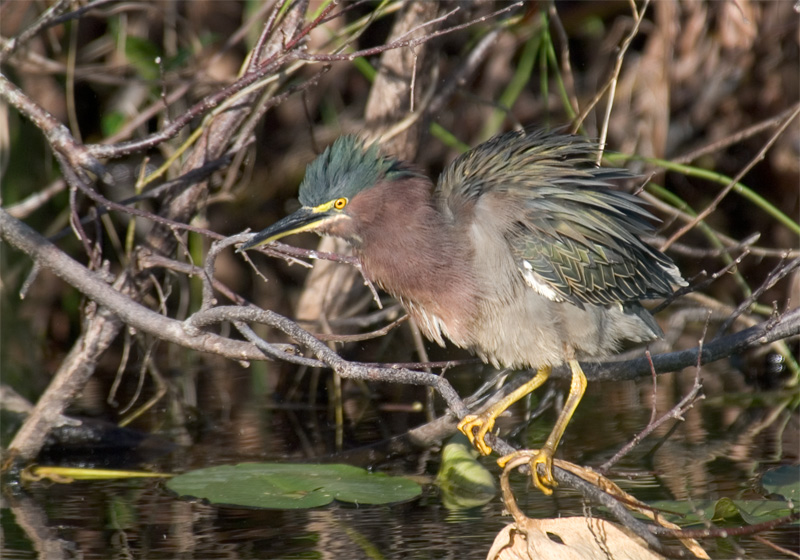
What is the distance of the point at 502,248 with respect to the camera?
10.3 feet

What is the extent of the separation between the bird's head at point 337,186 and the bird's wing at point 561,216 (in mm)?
318

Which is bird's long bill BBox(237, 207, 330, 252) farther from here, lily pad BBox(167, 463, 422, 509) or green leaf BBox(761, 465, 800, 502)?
green leaf BBox(761, 465, 800, 502)

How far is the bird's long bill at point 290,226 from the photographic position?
10.1ft

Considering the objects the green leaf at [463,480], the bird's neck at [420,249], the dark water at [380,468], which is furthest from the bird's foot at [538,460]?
the bird's neck at [420,249]

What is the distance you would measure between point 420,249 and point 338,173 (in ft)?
1.23

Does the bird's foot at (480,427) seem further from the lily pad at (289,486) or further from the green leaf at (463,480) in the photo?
the lily pad at (289,486)

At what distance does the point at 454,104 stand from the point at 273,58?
9.08 ft

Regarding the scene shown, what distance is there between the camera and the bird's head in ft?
10.3

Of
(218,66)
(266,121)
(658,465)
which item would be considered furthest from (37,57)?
(658,465)

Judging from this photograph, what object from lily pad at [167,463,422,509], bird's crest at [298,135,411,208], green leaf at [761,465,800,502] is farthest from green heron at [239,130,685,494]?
green leaf at [761,465,800,502]

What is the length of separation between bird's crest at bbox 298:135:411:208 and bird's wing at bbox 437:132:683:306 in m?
0.34

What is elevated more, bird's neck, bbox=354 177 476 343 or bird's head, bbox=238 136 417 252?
bird's head, bbox=238 136 417 252

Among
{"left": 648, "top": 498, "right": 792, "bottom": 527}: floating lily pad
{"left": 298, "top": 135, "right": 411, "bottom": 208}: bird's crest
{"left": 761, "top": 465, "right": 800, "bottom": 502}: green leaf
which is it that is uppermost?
{"left": 298, "top": 135, "right": 411, "bottom": 208}: bird's crest

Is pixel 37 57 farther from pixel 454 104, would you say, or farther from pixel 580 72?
pixel 580 72
